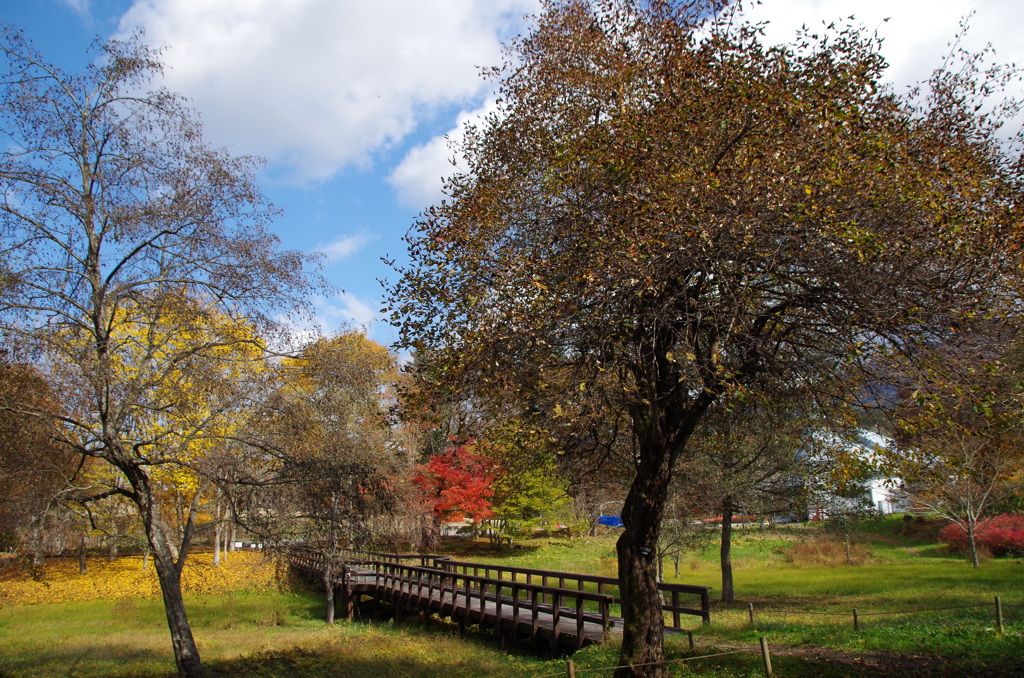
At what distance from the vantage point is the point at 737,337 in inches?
342

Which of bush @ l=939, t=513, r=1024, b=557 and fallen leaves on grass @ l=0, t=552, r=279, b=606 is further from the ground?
bush @ l=939, t=513, r=1024, b=557

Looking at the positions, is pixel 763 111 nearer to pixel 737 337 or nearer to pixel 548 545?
pixel 737 337

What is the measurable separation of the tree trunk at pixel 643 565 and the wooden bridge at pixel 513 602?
2.53 metres

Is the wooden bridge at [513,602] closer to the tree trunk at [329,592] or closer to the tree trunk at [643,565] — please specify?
the tree trunk at [329,592]

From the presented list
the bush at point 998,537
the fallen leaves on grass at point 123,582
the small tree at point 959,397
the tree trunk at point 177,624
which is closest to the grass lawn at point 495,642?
the fallen leaves on grass at point 123,582

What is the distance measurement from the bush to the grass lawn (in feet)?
4.40

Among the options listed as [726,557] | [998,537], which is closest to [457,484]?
[726,557]

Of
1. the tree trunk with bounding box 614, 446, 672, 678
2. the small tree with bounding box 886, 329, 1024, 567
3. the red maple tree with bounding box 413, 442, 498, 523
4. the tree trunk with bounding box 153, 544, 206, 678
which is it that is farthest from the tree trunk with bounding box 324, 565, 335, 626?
the small tree with bounding box 886, 329, 1024, 567

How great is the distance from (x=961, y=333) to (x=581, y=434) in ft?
18.1

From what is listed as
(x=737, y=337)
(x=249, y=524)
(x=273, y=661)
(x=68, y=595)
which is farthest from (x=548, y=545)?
(x=737, y=337)

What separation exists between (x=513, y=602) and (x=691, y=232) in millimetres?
10910

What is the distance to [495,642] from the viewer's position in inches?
628

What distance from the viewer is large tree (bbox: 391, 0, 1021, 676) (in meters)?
7.46

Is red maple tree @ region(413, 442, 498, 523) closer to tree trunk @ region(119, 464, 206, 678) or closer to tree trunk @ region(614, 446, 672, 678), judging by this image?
tree trunk @ region(119, 464, 206, 678)
